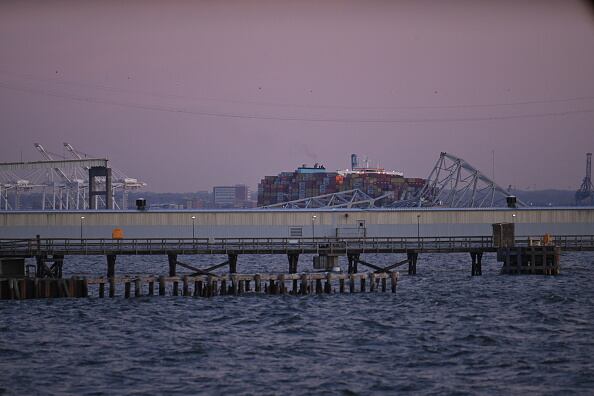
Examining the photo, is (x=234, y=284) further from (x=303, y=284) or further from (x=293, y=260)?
(x=293, y=260)

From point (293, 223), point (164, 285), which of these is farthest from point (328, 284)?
point (293, 223)

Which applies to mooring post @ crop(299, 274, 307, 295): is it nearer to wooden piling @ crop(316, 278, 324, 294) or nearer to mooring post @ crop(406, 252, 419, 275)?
wooden piling @ crop(316, 278, 324, 294)

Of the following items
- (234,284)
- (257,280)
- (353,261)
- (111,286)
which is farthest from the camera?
(353,261)

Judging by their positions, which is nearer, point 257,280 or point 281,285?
point 257,280

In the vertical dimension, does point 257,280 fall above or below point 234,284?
above

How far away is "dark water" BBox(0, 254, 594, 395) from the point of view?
126ft

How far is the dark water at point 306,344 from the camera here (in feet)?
126

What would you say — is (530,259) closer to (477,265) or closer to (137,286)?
(477,265)

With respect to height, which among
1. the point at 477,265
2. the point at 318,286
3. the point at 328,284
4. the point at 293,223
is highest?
the point at 293,223

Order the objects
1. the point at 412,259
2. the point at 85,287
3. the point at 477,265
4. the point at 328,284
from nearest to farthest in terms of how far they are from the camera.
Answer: the point at 85,287
the point at 328,284
the point at 412,259
the point at 477,265

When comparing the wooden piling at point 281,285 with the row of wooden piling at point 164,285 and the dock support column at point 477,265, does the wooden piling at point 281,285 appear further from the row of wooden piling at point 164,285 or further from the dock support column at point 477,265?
the dock support column at point 477,265

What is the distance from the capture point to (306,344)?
4700cm

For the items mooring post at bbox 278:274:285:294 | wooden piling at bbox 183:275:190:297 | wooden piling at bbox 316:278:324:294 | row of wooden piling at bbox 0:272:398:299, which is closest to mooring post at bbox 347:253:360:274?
row of wooden piling at bbox 0:272:398:299

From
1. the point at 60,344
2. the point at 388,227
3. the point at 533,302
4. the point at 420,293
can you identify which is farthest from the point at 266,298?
the point at 388,227
